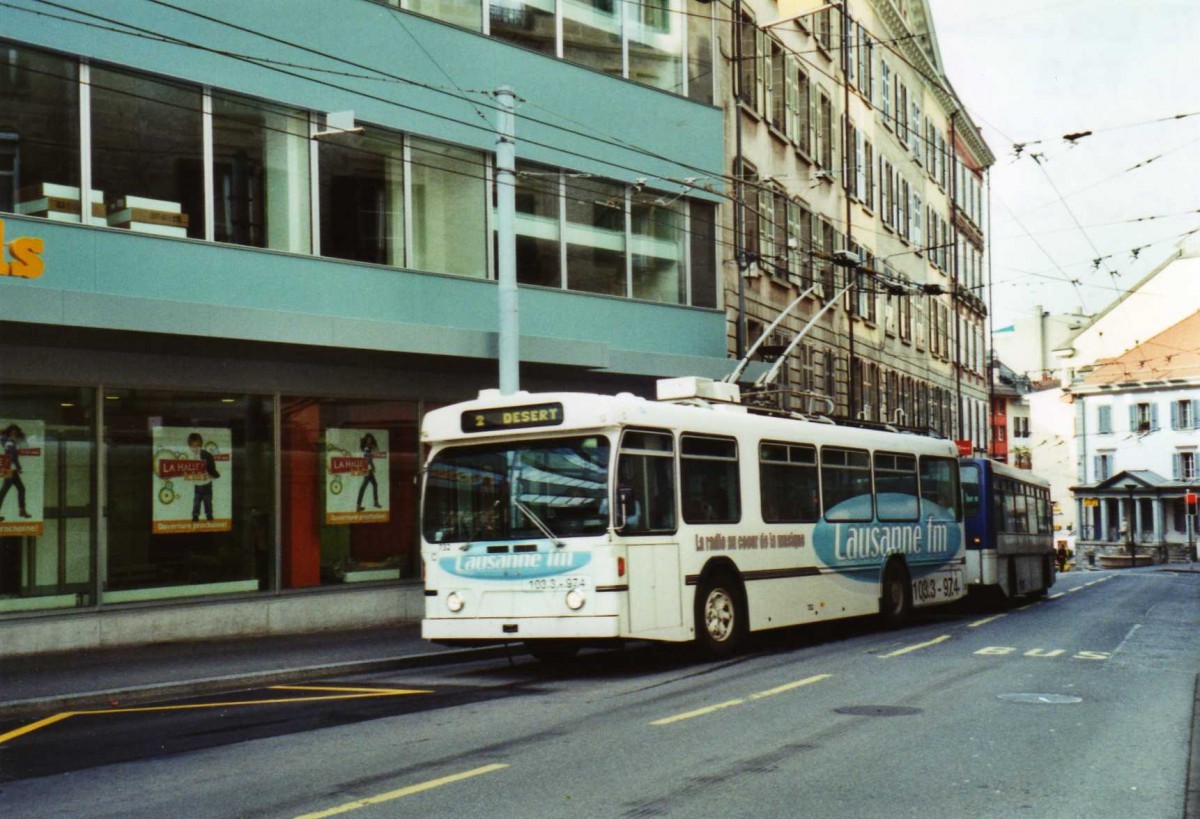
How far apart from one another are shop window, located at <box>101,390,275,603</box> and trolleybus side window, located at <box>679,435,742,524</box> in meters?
6.34

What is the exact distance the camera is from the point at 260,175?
59.6 feet

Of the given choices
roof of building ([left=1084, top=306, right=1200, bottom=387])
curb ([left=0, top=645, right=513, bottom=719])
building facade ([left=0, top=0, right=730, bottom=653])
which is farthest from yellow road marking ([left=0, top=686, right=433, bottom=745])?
roof of building ([left=1084, top=306, right=1200, bottom=387])

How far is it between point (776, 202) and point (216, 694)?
21.2 metres

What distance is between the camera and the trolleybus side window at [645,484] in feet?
45.5

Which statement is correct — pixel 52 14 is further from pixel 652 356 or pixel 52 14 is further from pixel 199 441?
pixel 652 356

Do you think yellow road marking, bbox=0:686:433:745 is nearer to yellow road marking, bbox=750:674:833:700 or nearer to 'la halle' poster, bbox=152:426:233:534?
yellow road marking, bbox=750:674:833:700

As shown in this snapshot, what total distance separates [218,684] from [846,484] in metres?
8.78

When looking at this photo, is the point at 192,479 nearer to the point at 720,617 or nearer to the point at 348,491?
the point at 348,491

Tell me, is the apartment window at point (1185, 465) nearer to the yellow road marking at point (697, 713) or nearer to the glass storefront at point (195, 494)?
the glass storefront at point (195, 494)

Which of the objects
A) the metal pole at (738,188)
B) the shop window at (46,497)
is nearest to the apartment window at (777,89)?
the metal pole at (738,188)

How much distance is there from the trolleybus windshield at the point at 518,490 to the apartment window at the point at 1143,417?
79271mm

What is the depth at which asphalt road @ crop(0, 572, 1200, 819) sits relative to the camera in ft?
25.5

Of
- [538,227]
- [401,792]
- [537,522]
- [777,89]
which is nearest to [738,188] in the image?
[777,89]

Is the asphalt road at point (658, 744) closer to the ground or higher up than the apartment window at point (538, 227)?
closer to the ground
